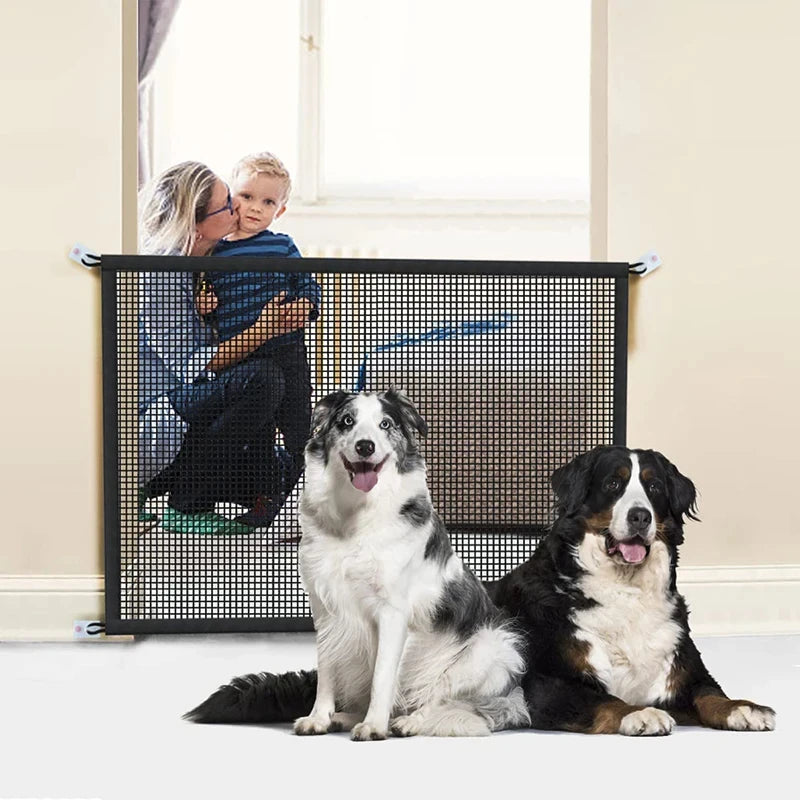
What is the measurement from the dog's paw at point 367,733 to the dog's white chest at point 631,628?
47 cm

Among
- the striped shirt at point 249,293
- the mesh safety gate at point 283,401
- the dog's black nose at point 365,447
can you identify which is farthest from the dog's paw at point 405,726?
the striped shirt at point 249,293

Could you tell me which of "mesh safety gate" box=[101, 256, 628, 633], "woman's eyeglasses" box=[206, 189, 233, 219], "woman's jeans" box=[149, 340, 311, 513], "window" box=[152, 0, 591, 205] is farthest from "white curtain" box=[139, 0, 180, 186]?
"woman's jeans" box=[149, 340, 311, 513]

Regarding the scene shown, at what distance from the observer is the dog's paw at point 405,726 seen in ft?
7.36

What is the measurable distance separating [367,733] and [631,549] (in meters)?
0.66

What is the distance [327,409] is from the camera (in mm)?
2338

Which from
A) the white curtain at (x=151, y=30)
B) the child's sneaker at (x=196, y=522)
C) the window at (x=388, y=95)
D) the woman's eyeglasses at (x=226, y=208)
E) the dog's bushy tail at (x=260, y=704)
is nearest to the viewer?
the dog's bushy tail at (x=260, y=704)

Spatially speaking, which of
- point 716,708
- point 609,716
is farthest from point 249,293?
point 716,708

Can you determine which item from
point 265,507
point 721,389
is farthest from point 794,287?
point 265,507

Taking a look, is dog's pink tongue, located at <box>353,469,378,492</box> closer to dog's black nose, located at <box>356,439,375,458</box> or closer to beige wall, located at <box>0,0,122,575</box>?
dog's black nose, located at <box>356,439,375,458</box>

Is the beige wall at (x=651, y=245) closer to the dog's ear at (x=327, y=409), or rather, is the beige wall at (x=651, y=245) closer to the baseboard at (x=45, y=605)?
the baseboard at (x=45, y=605)

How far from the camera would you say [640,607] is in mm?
2371

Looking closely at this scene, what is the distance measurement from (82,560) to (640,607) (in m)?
1.64

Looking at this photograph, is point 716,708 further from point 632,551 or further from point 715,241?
point 715,241

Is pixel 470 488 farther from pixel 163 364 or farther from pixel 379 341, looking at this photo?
pixel 163 364
